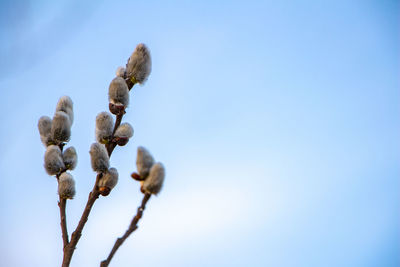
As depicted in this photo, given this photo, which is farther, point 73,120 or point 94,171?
point 73,120

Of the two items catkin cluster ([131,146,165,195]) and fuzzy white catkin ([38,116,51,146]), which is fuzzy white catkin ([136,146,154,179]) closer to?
catkin cluster ([131,146,165,195])

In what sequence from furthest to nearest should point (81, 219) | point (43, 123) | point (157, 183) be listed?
point (43, 123), point (81, 219), point (157, 183)

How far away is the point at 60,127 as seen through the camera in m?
1.25

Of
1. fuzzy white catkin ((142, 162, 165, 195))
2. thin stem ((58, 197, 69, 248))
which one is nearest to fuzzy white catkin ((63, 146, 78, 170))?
thin stem ((58, 197, 69, 248))

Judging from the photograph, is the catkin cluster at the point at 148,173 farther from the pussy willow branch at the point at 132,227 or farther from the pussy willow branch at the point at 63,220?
the pussy willow branch at the point at 63,220

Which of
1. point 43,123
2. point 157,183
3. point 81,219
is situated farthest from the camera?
point 43,123

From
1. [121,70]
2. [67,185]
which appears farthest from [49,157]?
[121,70]

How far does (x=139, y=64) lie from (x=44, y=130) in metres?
0.37

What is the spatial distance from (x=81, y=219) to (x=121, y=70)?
1.70 ft

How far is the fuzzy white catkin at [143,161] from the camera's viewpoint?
3.27 ft

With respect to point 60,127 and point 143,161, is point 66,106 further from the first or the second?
point 143,161

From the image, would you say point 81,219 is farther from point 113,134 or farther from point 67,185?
point 113,134

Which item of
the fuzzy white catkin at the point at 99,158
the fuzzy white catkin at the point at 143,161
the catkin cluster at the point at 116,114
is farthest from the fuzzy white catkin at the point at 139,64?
the fuzzy white catkin at the point at 143,161

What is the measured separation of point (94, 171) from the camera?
47.3 inches
